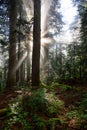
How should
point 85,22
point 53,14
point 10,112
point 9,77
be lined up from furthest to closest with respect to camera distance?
point 53,14, point 85,22, point 9,77, point 10,112

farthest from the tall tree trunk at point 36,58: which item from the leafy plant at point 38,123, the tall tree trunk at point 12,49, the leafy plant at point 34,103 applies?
the leafy plant at point 38,123

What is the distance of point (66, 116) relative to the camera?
835cm

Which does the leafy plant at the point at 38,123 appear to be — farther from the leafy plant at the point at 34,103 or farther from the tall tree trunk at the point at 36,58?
the tall tree trunk at the point at 36,58

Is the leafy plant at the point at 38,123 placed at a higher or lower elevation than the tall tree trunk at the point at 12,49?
lower

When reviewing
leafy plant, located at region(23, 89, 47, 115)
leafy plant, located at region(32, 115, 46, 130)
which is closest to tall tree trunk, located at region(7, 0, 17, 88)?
leafy plant, located at region(23, 89, 47, 115)

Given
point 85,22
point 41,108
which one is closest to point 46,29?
point 85,22

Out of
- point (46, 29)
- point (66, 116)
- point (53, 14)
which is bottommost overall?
point (66, 116)

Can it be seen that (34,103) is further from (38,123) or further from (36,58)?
(36,58)

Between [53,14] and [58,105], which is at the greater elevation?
[53,14]

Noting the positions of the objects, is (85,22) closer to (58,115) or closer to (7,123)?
(58,115)

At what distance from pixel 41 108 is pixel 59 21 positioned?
18371 millimetres

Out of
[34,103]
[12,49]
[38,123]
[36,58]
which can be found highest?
[12,49]

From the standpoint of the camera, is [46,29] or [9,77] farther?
[46,29]

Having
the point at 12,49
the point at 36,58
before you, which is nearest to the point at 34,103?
the point at 36,58
